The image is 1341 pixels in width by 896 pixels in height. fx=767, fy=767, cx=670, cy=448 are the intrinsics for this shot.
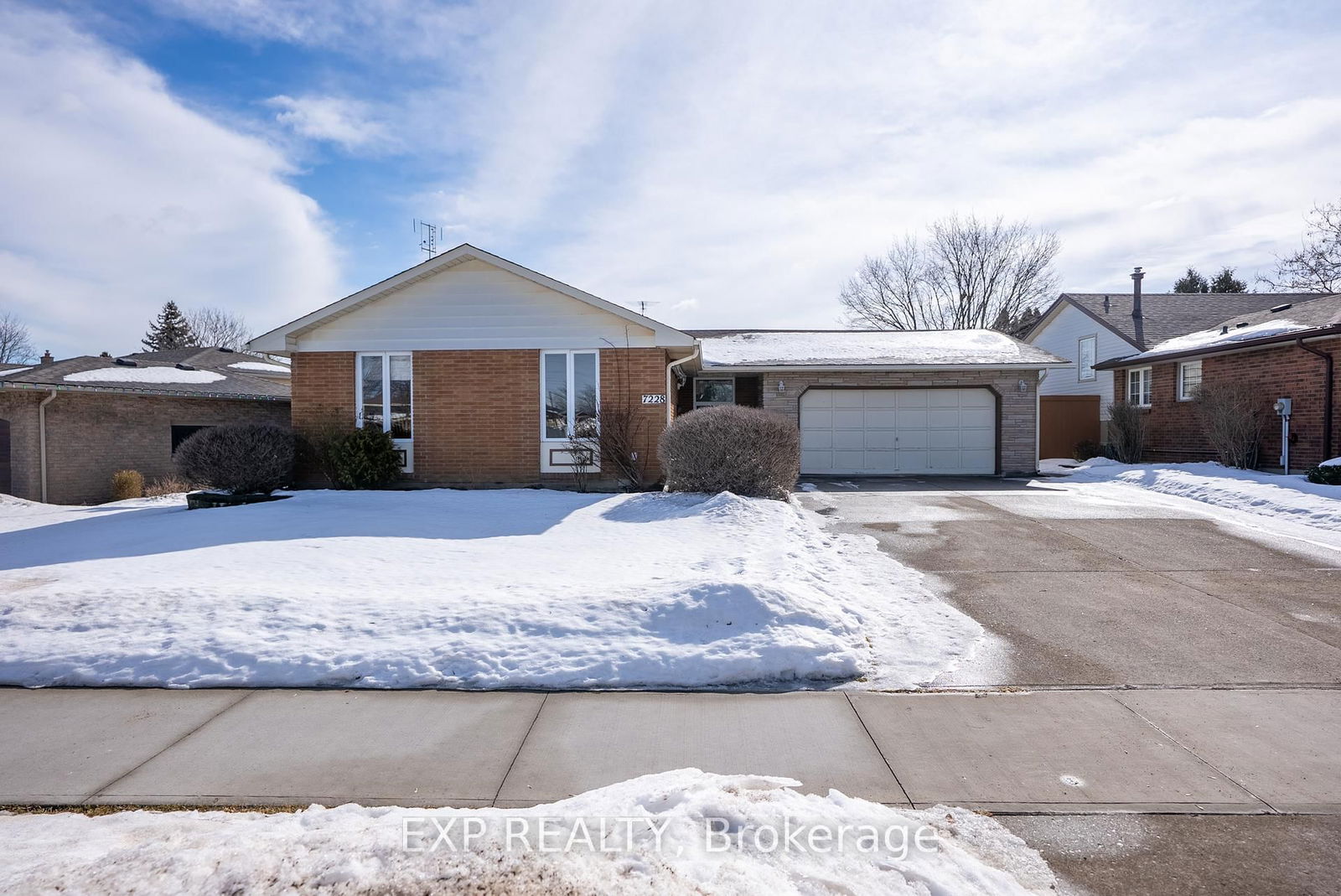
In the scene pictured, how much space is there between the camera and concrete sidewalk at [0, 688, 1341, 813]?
3482 mm

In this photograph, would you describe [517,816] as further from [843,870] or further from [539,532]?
[539,532]

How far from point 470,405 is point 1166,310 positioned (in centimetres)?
2211

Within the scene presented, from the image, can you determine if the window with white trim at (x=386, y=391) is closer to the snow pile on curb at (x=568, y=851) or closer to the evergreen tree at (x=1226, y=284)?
the snow pile on curb at (x=568, y=851)

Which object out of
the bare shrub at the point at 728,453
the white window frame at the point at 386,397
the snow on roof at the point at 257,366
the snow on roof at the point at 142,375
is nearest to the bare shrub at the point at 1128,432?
the bare shrub at the point at 728,453

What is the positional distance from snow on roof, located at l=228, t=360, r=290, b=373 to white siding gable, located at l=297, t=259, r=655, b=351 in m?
11.6

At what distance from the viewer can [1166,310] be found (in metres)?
24.2

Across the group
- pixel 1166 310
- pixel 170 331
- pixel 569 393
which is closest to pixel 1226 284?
pixel 1166 310

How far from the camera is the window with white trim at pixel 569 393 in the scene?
45.6ft

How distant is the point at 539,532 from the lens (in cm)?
917

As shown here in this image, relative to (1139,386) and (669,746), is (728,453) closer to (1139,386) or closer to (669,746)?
(669,746)

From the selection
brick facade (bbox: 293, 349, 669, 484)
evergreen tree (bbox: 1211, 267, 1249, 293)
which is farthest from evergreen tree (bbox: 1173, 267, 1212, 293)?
brick facade (bbox: 293, 349, 669, 484)

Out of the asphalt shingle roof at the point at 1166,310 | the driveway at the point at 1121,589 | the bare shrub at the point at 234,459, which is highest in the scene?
the asphalt shingle roof at the point at 1166,310

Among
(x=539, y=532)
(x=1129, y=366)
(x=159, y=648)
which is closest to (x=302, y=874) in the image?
(x=159, y=648)

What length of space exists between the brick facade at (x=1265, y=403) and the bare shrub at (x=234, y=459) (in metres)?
19.2
